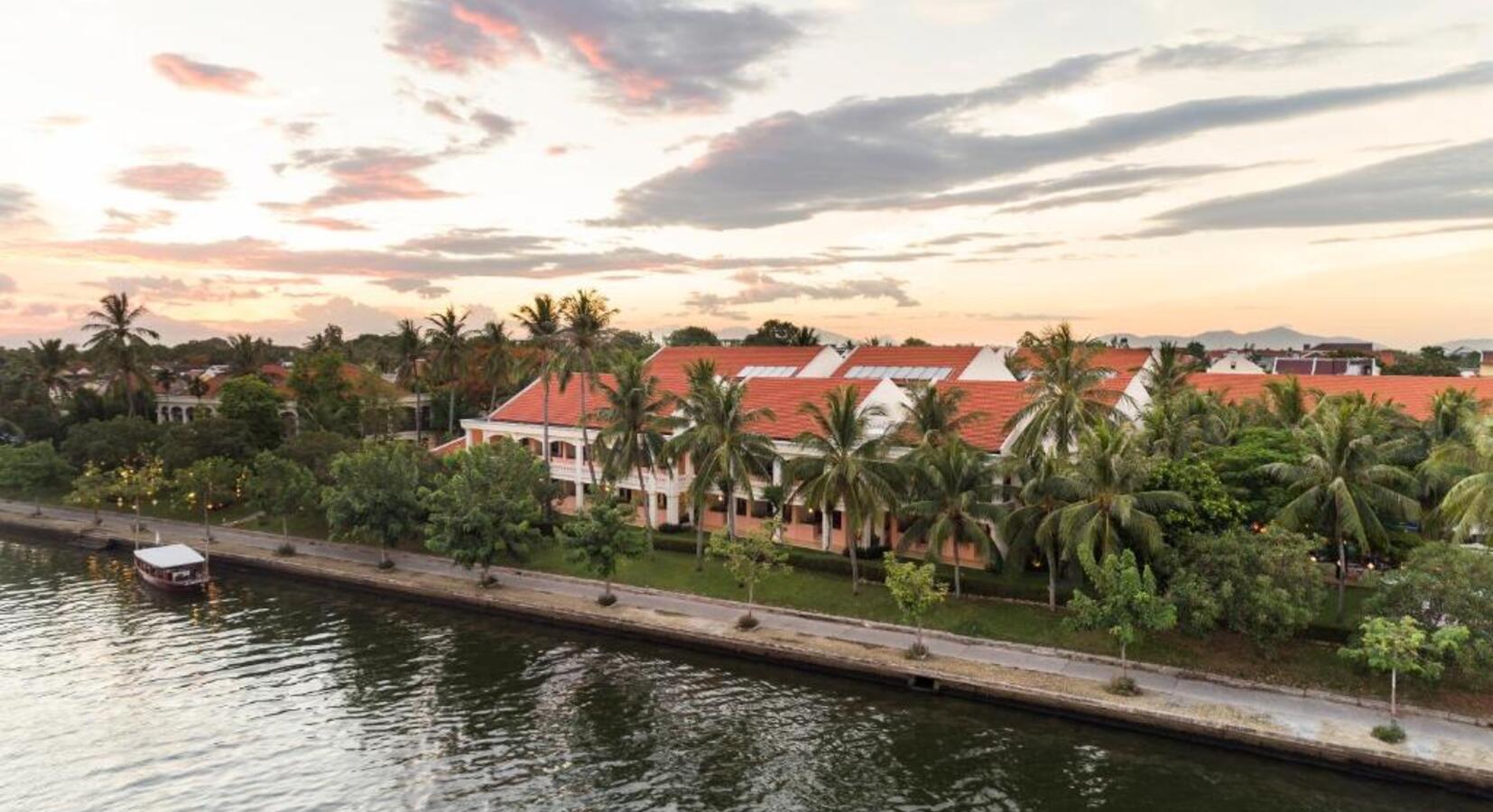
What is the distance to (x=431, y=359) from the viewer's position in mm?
88875

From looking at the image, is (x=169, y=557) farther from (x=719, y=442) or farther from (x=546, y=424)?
(x=719, y=442)

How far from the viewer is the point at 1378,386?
71.2 metres

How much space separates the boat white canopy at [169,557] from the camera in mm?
54031

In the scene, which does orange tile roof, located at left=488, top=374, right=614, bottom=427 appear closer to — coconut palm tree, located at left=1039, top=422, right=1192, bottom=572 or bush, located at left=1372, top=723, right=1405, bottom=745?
coconut palm tree, located at left=1039, top=422, right=1192, bottom=572

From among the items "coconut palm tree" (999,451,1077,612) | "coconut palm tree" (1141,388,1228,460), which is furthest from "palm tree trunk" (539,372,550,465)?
"coconut palm tree" (1141,388,1228,460)

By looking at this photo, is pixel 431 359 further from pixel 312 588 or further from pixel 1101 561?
pixel 1101 561

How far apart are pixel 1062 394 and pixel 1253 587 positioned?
13297 mm

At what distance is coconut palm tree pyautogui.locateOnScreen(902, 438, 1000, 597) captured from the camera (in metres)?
43.4

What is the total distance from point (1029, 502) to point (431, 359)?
A: 68.3 meters

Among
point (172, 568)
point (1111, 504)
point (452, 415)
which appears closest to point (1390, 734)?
point (1111, 504)

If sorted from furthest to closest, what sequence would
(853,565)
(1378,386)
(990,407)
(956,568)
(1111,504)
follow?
(1378,386) < (990,407) < (853,565) < (956,568) < (1111,504)

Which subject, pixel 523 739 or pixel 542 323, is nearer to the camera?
pixel 523 739

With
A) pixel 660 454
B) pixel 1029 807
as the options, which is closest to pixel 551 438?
pixel 660 454

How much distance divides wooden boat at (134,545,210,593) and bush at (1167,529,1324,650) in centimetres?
5809
